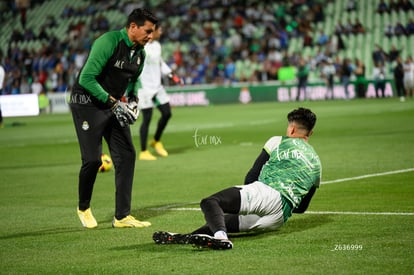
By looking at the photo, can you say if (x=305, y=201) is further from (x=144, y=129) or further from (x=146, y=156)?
(x=144, y=129)

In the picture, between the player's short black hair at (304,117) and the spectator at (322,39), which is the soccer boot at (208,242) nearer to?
the player's short black hair at (304,117)

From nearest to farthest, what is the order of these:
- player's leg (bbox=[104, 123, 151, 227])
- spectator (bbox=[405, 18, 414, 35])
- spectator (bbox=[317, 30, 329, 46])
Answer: player's leg (bbox=[104, 123, 151, 227]) < spectator (bbox=[405, 18, 414, 35]) < spectator (bbox=[317, 30, 329, 46])

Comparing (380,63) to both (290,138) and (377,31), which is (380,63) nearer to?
(377,31)

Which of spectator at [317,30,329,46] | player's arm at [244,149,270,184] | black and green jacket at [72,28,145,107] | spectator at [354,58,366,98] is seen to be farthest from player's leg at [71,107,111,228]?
spectator at [317,30,329,46]

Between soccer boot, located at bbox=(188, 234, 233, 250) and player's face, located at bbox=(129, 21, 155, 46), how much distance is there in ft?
8.40

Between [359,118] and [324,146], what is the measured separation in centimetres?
934

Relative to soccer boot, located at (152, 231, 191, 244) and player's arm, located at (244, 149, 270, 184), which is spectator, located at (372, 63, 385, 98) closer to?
player's arm, located at (244, 149, 270, 184)

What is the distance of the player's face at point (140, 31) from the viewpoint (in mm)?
8945

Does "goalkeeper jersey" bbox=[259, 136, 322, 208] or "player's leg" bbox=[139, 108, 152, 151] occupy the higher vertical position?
"goalkeeper jersey" bbox=[259, 136, 322, 208]

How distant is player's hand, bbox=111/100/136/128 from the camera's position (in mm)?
9070

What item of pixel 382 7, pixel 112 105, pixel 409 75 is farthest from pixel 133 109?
pixel 382 7

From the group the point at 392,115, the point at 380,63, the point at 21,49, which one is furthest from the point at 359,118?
the point at 21,49

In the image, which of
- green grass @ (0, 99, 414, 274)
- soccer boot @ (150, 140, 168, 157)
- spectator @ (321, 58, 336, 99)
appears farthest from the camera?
spectator @ (321, 58, 336, 99)

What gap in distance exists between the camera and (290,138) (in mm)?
8125
